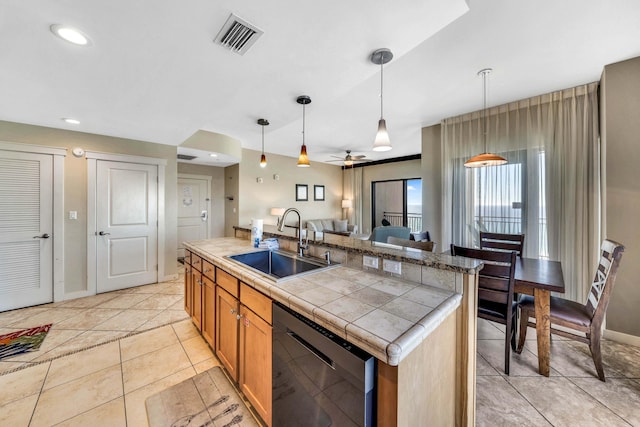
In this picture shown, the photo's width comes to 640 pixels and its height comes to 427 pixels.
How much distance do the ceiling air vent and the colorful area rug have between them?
10.5 ft

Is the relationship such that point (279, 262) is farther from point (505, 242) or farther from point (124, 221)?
point (124, 221)

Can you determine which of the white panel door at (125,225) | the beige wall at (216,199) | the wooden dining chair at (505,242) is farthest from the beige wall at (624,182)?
the beige wall at (216,199)

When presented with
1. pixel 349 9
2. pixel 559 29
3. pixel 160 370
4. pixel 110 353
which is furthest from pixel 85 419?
pixel 559 29

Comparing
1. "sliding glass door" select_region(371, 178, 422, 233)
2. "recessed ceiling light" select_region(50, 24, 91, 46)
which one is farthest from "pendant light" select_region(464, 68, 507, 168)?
"sliding glass door" select_region(371, 178, 422, 233)

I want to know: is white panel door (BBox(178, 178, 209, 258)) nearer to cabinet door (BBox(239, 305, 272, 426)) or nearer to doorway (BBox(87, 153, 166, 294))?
doorway (BBox(87, 153, 166, 294))

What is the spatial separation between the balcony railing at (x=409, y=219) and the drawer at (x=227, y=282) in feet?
21.2

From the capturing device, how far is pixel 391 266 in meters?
1.52

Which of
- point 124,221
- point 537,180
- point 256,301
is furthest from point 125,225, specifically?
point 537,180

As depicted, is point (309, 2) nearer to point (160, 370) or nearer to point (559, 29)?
point (559, 29)

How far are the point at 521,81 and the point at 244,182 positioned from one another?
497 centimetres

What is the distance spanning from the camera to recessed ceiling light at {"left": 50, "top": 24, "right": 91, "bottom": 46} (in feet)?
4.71

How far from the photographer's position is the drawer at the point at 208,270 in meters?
2.00

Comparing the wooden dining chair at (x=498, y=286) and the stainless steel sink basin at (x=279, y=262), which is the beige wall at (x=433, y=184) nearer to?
the wooden dining chair at (x=498, y=286)

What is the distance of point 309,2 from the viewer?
1307 mm
